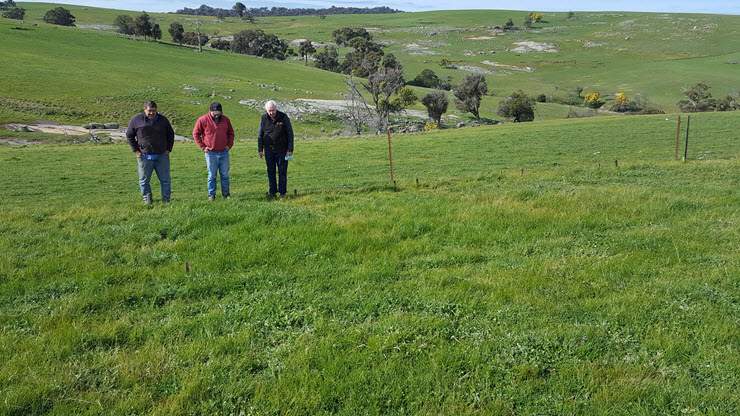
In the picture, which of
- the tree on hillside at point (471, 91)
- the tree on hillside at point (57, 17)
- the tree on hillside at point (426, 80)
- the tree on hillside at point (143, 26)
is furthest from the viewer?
the tree on hillside at point (57, 17)

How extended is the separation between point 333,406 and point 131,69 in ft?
319

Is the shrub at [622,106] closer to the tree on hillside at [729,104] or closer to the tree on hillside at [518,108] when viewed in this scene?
the tree on hillside at [729,104]

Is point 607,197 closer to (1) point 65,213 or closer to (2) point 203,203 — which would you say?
(2) point 203,203

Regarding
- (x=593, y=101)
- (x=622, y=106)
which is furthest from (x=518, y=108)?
(x=593, y=101)

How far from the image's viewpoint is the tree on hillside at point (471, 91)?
78.4 m

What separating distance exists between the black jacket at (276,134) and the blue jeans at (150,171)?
2401 mm

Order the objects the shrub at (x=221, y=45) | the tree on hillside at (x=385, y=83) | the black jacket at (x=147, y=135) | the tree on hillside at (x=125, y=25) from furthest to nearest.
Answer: the shrub at (x=221, y=45), the tree on hillside at (x=125, y=25), the tree on hillside at (x=385, y=83), the black jacket at (x=147, y=135)

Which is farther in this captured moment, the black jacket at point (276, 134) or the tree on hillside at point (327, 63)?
the tree on hillside at point (327, 63)

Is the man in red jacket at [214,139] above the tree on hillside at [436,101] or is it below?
below

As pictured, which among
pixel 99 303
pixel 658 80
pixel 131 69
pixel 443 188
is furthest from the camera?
pixel 658 80

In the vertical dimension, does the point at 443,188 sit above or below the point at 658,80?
below

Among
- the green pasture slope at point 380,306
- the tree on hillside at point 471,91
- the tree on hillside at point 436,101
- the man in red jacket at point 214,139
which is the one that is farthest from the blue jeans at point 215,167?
the tree on hillside at point 471,91

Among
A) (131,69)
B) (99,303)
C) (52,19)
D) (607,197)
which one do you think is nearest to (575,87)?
(131,69)

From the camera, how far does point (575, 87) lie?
12256 cm
